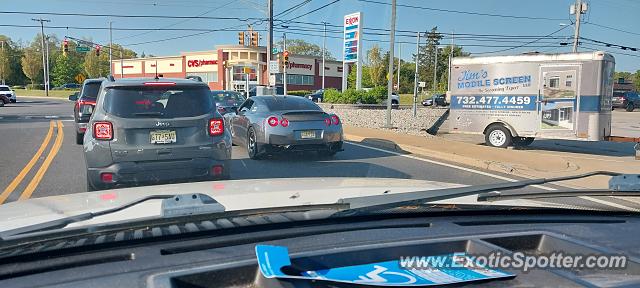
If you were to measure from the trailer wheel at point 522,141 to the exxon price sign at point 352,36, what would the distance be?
30.8 meters

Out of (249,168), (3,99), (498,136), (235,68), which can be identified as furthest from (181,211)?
(235,68)

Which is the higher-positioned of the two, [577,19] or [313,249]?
[577,19]

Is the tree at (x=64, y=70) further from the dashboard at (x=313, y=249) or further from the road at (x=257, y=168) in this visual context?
the dashboard at (x=313, y=249)

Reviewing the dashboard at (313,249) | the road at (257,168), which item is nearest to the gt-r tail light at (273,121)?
the road at (257,168)

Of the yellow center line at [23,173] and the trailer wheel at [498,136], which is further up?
the trailer wheel at [498,136]

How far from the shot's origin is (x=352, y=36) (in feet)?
154

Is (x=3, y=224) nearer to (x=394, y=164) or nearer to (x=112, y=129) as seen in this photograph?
(x=112, y=129)

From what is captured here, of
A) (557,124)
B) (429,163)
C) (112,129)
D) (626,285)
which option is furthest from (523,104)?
(626,285)

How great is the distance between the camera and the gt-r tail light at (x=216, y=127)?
Answer: 713 centimetres

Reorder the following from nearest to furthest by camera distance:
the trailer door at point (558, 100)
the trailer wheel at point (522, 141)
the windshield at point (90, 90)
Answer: the trailer door at point (558, 100), the windshield at point (90, 90), the trailer wheel at point (522, 141)

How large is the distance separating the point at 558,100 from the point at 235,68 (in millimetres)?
65398

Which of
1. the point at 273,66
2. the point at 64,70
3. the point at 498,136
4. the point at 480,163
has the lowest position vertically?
the point at 480,163

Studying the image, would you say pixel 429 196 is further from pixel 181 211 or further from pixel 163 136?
pixel 163 136

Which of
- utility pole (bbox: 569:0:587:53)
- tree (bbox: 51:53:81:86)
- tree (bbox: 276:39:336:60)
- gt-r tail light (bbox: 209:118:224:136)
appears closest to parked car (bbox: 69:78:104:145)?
gt-r tail light (bbox: 209:118:224:136)
